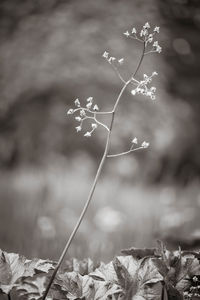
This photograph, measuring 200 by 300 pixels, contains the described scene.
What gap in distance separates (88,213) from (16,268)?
6.32 ft

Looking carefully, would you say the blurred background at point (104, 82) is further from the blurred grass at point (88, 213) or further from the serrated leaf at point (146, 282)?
the serrated leaf at point (146, 282)

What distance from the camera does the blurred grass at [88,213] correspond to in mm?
2111

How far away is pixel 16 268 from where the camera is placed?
1.09m

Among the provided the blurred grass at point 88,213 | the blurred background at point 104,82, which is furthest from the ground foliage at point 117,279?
the blurred background at point 104,82

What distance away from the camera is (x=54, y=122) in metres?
3.92

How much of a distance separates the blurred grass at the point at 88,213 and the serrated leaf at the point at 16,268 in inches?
27.4

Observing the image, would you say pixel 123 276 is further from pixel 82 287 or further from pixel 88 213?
pixel 88 213

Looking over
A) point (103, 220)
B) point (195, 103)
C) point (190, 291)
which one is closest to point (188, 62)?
point (195, 103)

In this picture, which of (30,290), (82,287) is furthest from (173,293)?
(30,290)

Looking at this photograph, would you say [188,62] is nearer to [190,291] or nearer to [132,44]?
[132,44]

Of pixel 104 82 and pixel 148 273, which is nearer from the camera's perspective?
pixel 148 273

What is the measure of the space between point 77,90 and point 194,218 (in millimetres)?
1726

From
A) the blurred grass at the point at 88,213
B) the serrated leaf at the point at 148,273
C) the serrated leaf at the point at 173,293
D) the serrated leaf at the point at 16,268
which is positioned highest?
the serrated leaf at the point at 16,268

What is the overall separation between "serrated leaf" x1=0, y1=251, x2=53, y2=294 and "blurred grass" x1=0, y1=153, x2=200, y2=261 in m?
0.70
